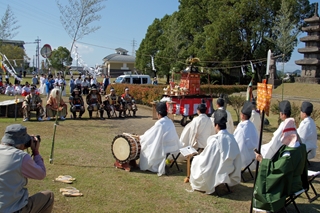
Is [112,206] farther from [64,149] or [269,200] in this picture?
[64,149]

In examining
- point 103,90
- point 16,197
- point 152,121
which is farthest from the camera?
point 103,90

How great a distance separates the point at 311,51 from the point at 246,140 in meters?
27.5

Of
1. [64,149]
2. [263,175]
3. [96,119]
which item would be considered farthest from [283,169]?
[96,119]

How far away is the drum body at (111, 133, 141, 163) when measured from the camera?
6.89 metres

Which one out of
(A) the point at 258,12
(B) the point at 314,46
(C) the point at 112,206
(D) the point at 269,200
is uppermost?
(A) the point at 258,12

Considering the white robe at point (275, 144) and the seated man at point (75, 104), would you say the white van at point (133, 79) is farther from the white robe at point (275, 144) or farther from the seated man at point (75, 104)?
the white robe at point (275, 144)

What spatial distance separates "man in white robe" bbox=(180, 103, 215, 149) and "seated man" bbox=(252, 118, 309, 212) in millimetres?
2970

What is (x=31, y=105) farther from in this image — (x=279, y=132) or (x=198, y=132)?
Result: (x=279, y=132)

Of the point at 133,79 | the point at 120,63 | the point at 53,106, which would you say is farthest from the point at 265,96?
the point at 120,63

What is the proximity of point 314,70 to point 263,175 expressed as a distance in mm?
29884

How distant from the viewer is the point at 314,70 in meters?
30.7

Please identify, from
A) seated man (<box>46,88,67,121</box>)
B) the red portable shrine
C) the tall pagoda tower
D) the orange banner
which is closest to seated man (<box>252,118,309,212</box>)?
the orange banner

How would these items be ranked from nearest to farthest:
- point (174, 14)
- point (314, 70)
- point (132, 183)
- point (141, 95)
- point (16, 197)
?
point (16, 197)
point (132, 183)
point (141, 95)
point (314, 70)
point (174, 14)

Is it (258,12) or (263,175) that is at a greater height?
(258,12)
